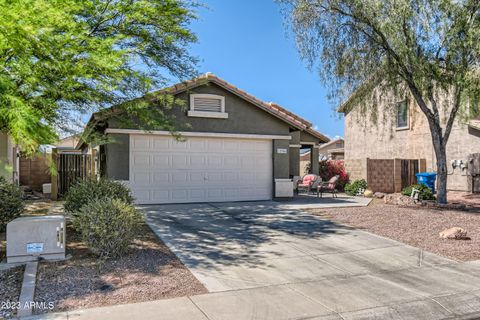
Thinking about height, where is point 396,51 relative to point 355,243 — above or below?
above

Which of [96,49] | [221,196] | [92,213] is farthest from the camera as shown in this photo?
[221,196]

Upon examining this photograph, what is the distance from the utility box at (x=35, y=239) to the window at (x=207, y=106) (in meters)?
7.48

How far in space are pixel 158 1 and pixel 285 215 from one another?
6.88m

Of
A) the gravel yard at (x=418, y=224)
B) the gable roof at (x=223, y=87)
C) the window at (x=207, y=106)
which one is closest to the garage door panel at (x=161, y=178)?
the window at (x=207, y=106)

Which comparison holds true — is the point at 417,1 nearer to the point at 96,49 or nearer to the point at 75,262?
the point at 96,49

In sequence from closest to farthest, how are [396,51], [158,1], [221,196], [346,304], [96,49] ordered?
[346,304], [96,49], [158,1], [396,51], [221,196]

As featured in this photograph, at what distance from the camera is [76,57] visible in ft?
25.1

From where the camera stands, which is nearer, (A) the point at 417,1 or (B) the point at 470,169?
(A) the point at 417,1

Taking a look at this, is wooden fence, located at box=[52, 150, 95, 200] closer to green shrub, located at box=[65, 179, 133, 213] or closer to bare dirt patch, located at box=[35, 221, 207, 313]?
green shrub, located at box=[65, 179, 133, 213]

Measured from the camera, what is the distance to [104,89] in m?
8.59

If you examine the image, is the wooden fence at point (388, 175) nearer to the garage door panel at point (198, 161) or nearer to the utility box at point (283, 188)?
the utility box at point (283, 188)

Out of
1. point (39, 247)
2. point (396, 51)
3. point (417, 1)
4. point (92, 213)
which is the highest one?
point (417, 1)

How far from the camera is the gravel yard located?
8.33m

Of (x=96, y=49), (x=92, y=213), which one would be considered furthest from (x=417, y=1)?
(x=92, y=213)
